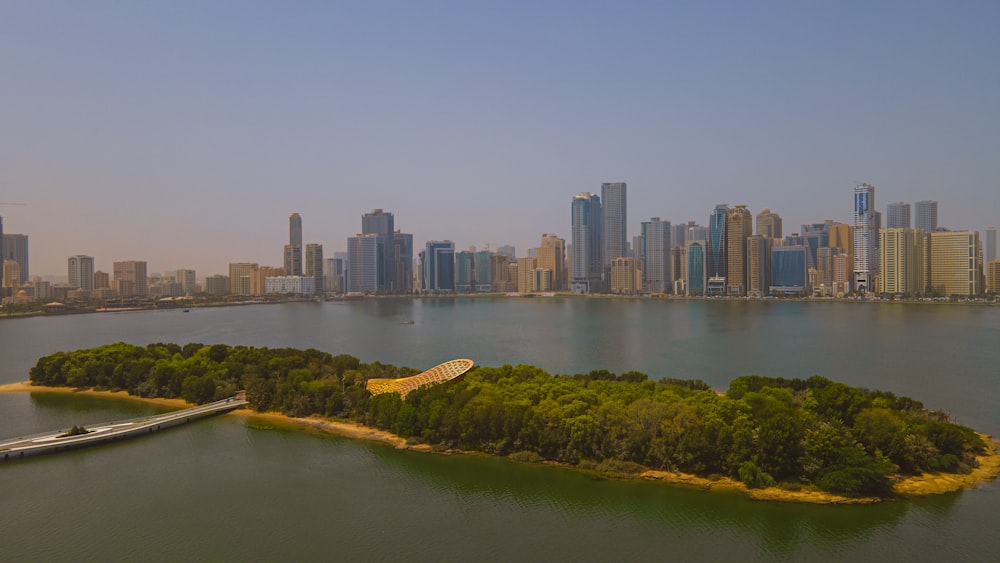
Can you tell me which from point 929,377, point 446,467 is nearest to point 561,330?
point 929,377

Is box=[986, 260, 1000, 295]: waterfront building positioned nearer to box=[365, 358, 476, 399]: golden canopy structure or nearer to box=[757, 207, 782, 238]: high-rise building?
box=[757, 207, 782, 238]: high-rise building

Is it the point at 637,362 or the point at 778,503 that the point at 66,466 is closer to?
the point at 778,503

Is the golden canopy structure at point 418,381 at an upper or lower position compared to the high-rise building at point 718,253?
lower

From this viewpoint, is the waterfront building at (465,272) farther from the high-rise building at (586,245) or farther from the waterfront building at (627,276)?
the waterfront building at (627,276)

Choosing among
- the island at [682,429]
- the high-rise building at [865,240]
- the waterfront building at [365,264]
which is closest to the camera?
the island at [682,429]

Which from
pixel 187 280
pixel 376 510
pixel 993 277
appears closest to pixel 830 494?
pixel 376 510

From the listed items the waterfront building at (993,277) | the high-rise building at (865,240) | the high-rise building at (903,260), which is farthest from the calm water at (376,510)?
the waterfront building at (993,277)

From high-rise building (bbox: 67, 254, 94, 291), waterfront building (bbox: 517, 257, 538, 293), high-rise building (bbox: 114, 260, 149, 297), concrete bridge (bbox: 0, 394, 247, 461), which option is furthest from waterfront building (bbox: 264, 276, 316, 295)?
concrete bridge (bbox: 0, 394, 247, 461)
